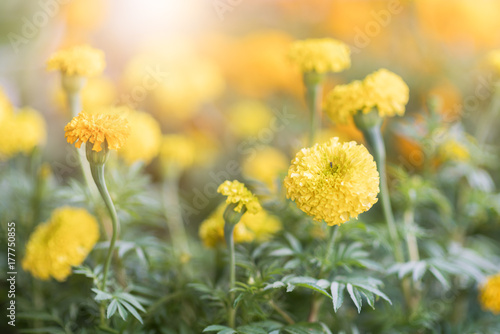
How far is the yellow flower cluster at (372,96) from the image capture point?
640mm

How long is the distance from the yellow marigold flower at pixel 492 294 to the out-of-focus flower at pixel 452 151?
0.79 ft

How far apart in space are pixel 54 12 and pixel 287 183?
1042mm

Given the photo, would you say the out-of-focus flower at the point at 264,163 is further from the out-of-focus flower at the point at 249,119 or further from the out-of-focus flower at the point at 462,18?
the out-of-focus flower at the point at 462,18

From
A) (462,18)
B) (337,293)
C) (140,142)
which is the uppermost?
(462,18)

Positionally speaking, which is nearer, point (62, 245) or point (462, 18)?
point (62, 245)

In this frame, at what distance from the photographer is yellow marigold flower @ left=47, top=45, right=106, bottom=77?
2.17ft

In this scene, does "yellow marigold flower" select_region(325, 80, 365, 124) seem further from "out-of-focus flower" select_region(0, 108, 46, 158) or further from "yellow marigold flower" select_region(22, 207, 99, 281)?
"out-of-focus flower" select_region(0, 108, 46, 158)

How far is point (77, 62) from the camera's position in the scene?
66cm

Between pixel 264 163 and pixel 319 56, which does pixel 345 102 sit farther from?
pixel 264 163

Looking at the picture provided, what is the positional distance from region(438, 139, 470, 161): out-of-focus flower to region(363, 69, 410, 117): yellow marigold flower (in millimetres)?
242

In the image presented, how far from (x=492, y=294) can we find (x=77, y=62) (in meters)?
0.75

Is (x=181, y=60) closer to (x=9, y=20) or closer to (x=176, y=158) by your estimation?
(x=176, y=158)

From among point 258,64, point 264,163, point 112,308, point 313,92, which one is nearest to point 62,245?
point 112,308

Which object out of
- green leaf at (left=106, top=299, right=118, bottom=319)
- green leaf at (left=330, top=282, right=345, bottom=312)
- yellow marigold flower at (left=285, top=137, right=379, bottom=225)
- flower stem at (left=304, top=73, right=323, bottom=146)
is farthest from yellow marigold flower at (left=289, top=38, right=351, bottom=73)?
green leaf at (left=106, top=299, right=118, bottom=319)
